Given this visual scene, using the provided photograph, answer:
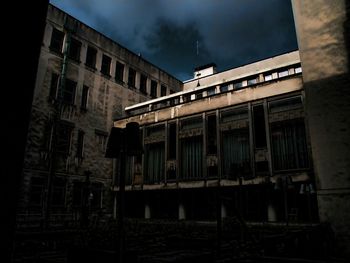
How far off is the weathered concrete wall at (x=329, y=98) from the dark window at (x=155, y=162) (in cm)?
1150

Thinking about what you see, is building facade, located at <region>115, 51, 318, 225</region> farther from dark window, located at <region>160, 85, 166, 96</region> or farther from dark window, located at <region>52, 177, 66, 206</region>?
dark window, located at <region>160, 85, 166, 96</region>

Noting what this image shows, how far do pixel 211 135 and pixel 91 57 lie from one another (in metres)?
12.6

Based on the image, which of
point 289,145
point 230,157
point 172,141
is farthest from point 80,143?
point 289,145

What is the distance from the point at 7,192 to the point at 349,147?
11113 mm

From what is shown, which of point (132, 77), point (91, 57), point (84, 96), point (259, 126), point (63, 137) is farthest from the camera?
point (132, 77)

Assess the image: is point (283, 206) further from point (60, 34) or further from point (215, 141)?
point (60, 34)

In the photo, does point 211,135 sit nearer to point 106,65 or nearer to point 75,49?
point 106,65

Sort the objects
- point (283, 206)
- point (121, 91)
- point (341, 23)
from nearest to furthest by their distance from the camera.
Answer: point (341, 23) → point (283, 206) → point (121, 91)

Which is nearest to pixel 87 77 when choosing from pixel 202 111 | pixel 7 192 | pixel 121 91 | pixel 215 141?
pixel 121 91

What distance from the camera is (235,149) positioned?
1717 centimetres

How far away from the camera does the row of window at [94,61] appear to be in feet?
67.8

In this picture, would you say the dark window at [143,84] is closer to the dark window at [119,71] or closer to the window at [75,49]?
the dark window at [119,71]

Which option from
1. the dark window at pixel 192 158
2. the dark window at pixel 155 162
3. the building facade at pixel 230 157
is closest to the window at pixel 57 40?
the building facade at pixel 230 157

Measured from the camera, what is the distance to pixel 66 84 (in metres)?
20.9
